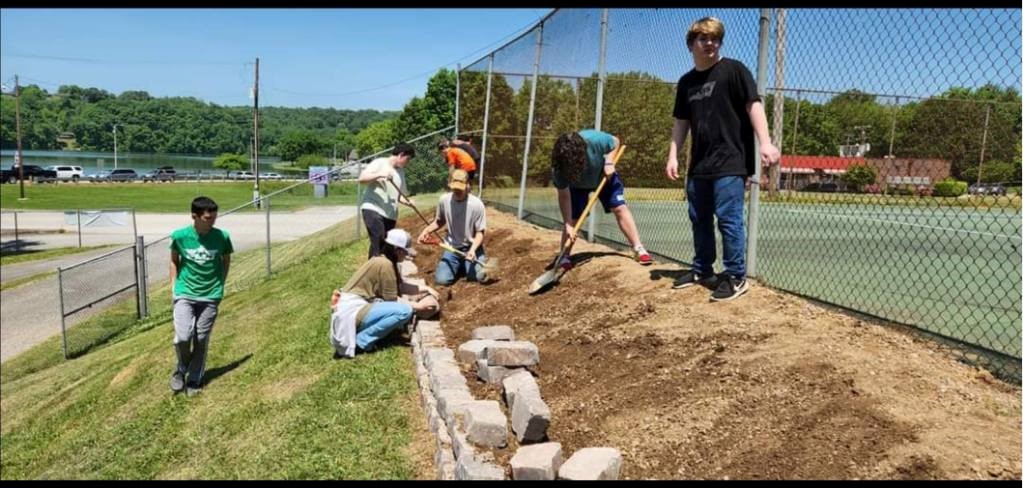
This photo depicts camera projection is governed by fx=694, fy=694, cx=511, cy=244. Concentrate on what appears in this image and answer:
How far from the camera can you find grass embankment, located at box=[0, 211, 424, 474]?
12.9ft

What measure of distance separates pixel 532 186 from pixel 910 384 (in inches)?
304

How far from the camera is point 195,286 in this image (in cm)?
565

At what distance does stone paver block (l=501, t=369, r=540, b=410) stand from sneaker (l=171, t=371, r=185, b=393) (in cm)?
323

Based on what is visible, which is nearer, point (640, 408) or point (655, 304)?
point (640, 408)

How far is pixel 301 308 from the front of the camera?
7.85m

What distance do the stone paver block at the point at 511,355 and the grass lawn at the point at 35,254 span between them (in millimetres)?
19529

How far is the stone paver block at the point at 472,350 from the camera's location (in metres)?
4.46

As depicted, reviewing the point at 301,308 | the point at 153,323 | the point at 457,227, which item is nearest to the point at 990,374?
the point at 457,227

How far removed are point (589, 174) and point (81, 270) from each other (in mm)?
7779

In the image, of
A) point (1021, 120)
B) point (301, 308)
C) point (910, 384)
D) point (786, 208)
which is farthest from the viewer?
point (301, 308)

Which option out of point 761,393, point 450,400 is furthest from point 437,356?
point 761,393

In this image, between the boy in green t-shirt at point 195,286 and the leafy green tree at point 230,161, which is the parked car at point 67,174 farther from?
the boy in green t-shirt at point 195,286

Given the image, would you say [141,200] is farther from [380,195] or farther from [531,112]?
[380,195]

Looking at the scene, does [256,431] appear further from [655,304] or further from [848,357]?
[848,357]
